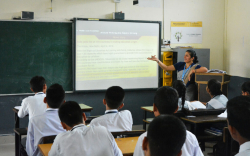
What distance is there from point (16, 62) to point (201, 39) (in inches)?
150

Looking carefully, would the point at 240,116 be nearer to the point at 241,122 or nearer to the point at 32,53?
the point at 241,122

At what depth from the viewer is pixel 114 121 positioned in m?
2.66

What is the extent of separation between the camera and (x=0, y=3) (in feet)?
16.0

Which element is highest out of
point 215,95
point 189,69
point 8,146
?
point 189,69

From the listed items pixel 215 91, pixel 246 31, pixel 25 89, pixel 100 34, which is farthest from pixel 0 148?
pixel 246 31

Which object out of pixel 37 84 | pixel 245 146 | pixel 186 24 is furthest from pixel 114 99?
pixel 186 24

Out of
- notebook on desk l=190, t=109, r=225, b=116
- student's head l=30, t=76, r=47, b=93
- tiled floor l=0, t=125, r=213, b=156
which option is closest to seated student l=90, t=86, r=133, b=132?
student's head l=30, t=76, r=47, b=93

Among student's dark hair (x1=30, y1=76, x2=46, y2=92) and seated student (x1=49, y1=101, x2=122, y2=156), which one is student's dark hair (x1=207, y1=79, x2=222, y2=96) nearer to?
student's dark hair (x1=30, y1=76, x2=46, y2=92)

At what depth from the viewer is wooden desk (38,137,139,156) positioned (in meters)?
2.15

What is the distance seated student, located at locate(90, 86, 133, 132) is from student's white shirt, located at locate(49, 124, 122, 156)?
0.75 meters

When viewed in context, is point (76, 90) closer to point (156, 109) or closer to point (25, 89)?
point (25, 89)

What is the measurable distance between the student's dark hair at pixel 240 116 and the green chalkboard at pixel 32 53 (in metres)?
4.18

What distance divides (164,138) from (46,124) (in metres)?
1.84

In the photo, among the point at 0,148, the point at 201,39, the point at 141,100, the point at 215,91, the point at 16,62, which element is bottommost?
the point at 0,148
